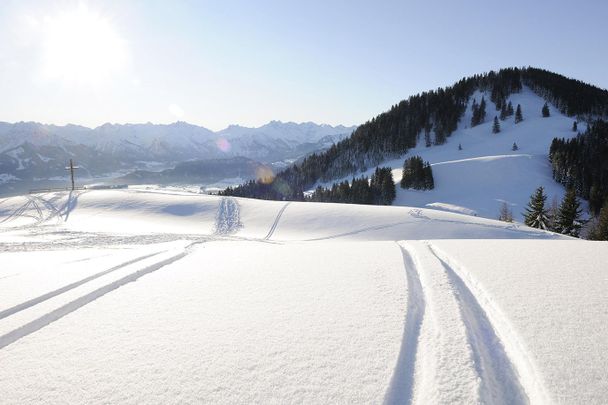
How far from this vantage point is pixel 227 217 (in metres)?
32.2

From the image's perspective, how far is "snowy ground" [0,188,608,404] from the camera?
312cm

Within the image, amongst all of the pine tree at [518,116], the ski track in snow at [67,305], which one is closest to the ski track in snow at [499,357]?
the ski track in snow at [67,305]

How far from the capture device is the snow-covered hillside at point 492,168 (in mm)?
64938

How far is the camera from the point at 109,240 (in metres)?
16.1

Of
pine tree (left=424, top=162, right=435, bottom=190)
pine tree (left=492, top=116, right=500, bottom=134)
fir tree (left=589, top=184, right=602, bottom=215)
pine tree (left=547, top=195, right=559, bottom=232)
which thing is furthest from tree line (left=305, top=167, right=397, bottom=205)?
pine tree (left=492, top=116, right=500, bottom=134)

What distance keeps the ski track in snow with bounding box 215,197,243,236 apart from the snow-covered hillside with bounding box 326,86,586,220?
39452mm

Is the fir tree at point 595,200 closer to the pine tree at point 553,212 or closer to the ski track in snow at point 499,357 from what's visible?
the pine tree at point 553,212

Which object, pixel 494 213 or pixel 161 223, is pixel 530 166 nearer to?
pixel 494 213

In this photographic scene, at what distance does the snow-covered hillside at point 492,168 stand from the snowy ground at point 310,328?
179ft

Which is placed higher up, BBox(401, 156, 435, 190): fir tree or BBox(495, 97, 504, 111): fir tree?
BBox(495, 97, 504, 111): fir tree

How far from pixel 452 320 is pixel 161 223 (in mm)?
30182

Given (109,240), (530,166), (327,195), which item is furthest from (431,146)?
(109,240)

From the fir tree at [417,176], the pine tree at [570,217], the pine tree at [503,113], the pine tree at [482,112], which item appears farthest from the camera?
the pine tree at [482,112]

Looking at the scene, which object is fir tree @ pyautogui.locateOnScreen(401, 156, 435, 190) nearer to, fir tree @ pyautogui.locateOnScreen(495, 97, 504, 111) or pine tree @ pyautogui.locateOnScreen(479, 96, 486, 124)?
pine tree @ pyautogui.locateOnScreen(479, 96, 486, 124)
